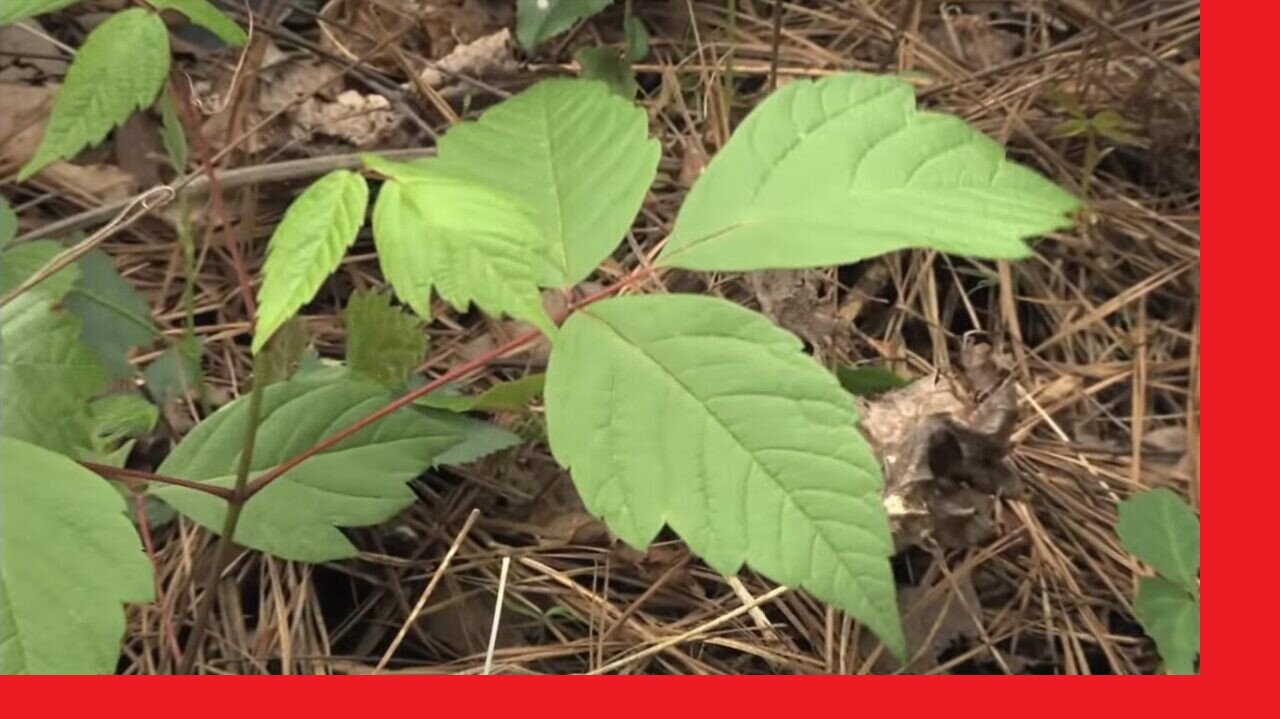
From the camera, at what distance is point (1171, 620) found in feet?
4.15

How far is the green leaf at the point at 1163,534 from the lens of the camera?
4.22 feet

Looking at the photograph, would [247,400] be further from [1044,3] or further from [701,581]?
[1044,3]

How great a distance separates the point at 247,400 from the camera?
3.89 ft

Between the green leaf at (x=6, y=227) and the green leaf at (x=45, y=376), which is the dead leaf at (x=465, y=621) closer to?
the green leaf at (x=45, y=376)

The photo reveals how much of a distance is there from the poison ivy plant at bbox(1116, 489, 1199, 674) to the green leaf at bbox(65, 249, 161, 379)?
117cm


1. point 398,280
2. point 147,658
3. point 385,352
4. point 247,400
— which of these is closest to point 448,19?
point 385,352

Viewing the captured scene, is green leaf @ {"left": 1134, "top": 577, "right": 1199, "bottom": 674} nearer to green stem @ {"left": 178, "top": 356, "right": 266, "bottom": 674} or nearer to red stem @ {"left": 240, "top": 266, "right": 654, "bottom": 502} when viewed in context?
red stem @ {"left": 240, "top": 266, "right": 654, "bottom": 502}

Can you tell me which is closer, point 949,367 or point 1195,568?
point 1195,568

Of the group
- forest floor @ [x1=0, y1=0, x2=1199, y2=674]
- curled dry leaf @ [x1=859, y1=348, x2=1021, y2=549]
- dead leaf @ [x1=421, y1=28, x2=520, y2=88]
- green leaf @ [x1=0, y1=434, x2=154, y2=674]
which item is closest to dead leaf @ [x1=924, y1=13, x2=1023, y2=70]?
forest floor @ [x1=0, y1=0, x2=1199, y2=674]

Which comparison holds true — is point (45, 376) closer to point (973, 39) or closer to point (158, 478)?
point (158, 478)

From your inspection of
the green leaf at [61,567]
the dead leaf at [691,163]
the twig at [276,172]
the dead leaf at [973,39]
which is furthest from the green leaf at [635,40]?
the green leaf at [61,567]

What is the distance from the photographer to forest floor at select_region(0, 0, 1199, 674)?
136 cm

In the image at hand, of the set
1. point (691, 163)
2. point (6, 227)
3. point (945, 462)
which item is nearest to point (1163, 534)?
point (945, 462)

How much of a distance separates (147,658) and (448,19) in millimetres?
1102
